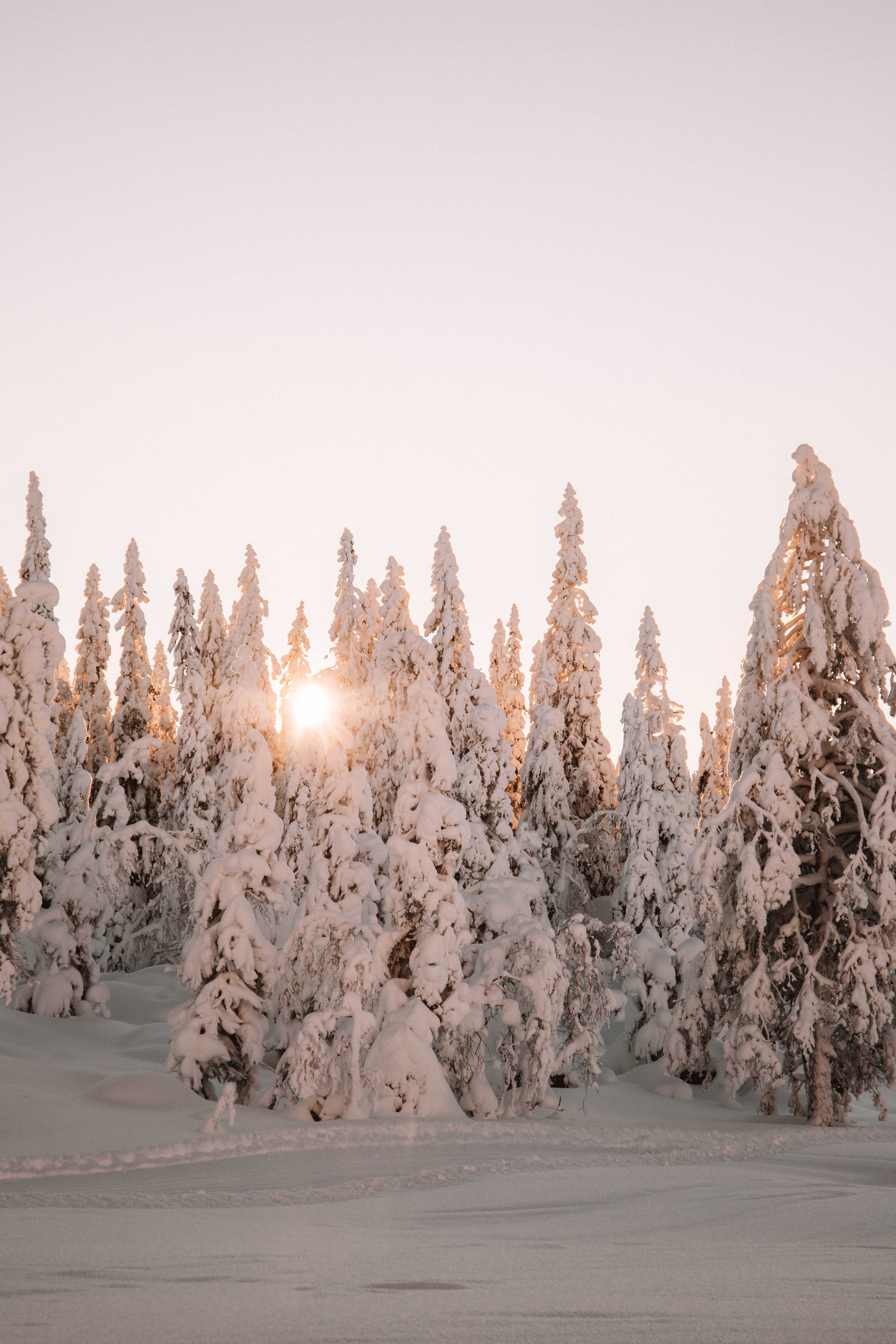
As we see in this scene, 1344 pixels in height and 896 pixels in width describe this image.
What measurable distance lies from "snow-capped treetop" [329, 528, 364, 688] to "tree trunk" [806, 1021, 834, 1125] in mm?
28021

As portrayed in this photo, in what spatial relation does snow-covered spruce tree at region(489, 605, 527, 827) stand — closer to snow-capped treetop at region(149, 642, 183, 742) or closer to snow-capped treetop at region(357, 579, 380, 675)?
snow-capped treetop at region(357, 579, 380, 675)

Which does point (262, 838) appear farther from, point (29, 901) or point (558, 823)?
point (558, 823)

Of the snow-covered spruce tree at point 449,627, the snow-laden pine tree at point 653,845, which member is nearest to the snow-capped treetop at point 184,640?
the snow-covered spruce tree at point 449,627

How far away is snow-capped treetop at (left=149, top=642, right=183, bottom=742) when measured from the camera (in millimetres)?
60438

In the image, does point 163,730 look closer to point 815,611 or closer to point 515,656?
point 515,656

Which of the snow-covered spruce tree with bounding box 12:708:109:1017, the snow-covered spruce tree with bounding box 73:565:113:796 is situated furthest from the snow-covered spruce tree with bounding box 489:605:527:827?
the snow-covered spruce tree with bounding box 12:708:109:1017

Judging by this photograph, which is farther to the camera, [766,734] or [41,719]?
[766,734]

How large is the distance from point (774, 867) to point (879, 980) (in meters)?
3.11

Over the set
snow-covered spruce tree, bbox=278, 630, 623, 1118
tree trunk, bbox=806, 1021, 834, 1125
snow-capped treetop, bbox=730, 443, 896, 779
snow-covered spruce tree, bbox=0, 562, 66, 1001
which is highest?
snow-capped treetop, bbox=730, 443, 896, 779

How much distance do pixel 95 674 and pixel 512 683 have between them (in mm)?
24929

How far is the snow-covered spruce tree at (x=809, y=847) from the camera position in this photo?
72.2ft

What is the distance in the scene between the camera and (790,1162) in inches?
652

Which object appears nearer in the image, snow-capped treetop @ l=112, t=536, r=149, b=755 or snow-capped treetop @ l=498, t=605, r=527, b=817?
snow-capped treetop @ l=112, t=536, r=149, b=755

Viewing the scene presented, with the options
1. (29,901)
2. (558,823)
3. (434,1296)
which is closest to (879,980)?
(29,901)
